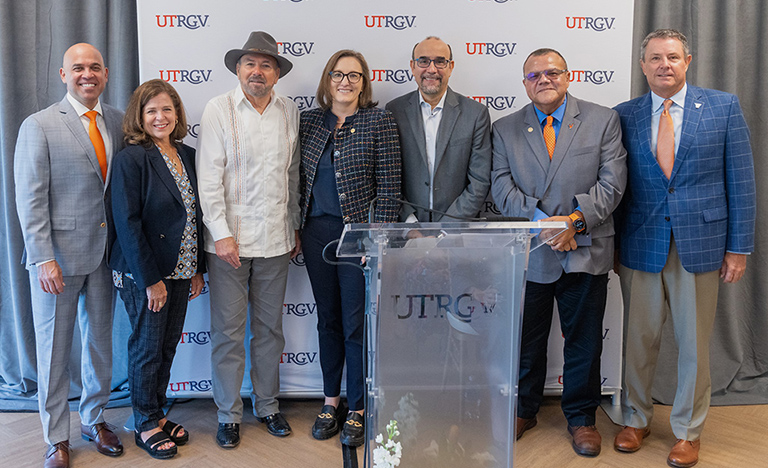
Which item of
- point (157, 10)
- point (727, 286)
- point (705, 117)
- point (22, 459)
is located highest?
point (157, 10)

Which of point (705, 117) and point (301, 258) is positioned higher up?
point (705, 117)

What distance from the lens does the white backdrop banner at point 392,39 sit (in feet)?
10.1

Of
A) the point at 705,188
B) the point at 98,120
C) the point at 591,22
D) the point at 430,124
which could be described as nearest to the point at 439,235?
the point at 430,124

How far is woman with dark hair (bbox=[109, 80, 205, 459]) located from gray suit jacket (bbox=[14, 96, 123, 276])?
0.10m

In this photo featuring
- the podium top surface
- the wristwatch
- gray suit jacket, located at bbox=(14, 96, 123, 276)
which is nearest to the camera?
the podium top surface

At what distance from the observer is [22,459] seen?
2.68 meters

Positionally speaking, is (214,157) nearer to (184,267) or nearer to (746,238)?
(184,267)

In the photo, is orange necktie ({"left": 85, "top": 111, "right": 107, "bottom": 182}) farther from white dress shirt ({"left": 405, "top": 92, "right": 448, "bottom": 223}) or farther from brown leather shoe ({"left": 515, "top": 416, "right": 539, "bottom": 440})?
brown leather shoe ({"left": 515, "top": 416, "right": 539, "bottom": 440})

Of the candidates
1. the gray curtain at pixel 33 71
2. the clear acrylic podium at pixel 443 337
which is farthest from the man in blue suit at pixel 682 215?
the gray curtain at pixel 33 71

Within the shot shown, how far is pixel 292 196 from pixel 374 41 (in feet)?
3.05

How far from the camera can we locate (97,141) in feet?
8.71

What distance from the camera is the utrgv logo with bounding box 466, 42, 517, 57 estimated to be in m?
3.10

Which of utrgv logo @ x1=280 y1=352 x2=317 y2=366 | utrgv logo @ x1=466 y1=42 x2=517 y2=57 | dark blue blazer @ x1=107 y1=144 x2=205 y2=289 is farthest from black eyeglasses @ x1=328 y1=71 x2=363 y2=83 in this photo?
utrgv logo @ x1=280 y1=352 x2=317 y2=366

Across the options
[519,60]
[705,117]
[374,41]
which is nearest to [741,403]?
[705,117]
